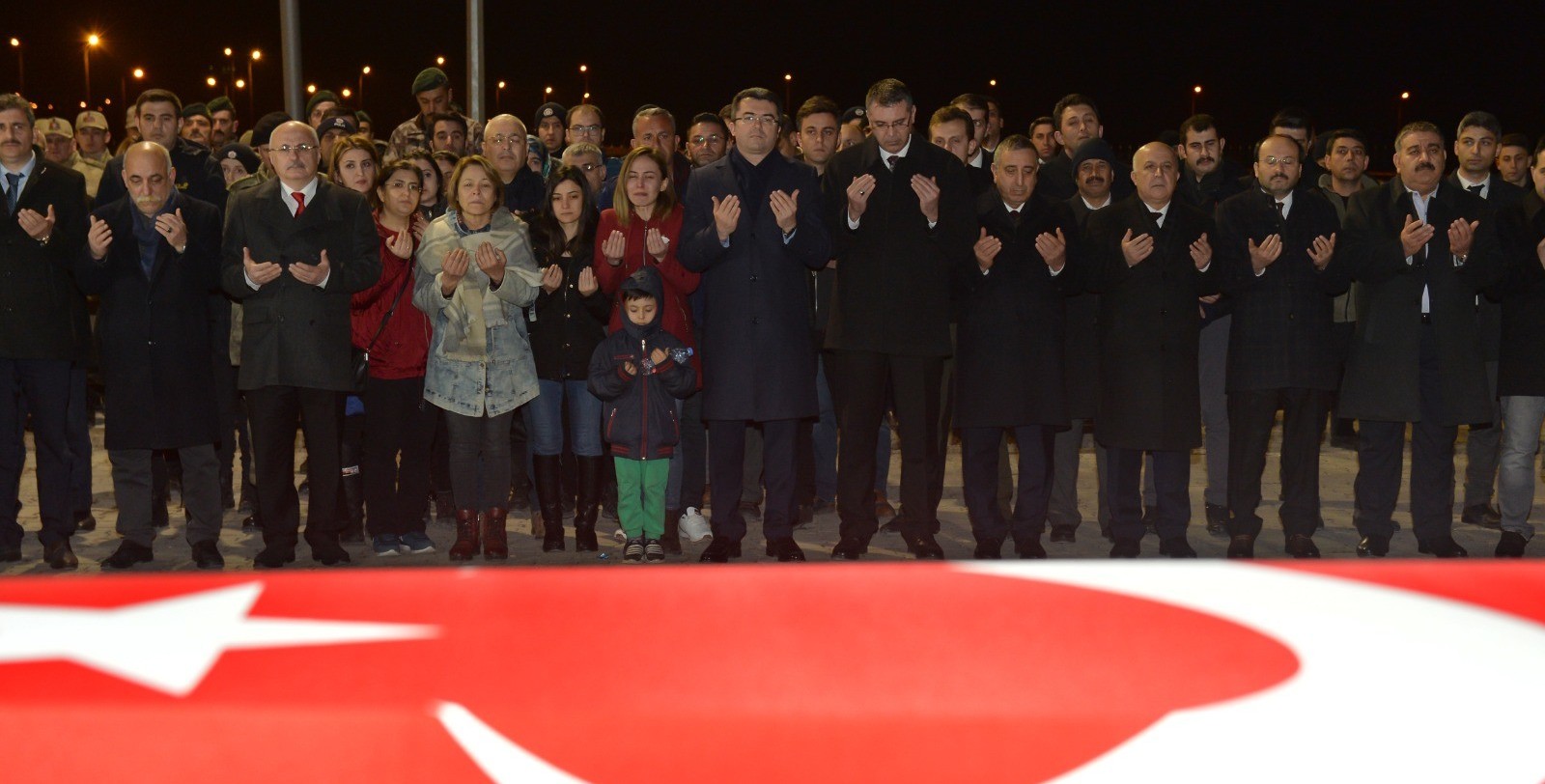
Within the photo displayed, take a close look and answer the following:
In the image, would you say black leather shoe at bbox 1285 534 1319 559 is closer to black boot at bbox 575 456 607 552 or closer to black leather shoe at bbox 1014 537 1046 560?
black leather shoe at bbox 1014 537 1046 560

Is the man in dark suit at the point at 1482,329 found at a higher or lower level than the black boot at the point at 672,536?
higher

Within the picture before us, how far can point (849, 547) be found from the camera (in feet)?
20.9

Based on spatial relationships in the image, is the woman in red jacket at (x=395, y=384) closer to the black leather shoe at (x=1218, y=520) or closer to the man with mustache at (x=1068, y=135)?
the man with mustache at (x=1068, y=135)

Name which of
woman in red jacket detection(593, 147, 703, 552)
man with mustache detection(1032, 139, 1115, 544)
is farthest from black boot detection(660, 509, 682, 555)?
man with mustache detection(1032, 139, 1115, 544)

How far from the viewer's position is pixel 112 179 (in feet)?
22.2

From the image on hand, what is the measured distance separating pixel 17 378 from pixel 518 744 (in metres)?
5.82

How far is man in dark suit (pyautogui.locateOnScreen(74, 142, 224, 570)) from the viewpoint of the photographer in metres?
6.30

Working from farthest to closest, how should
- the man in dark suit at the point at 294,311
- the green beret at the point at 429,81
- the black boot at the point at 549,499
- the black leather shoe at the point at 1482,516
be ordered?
1. the green beret at the point at 429,81
2. the black leather shoe at the point at 1482,516
3. the black boot at the point at 549,499
4. the man in dark suit at the point at 294,311

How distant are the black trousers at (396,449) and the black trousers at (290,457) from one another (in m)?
0.21

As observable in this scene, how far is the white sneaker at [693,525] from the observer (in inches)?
275

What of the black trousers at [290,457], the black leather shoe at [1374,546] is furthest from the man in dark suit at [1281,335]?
the black trousers at [290,457]

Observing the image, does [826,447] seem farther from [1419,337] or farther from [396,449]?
[1419,337]

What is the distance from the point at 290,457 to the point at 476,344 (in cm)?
98

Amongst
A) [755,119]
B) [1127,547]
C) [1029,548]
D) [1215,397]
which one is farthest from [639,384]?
[1215,397]
